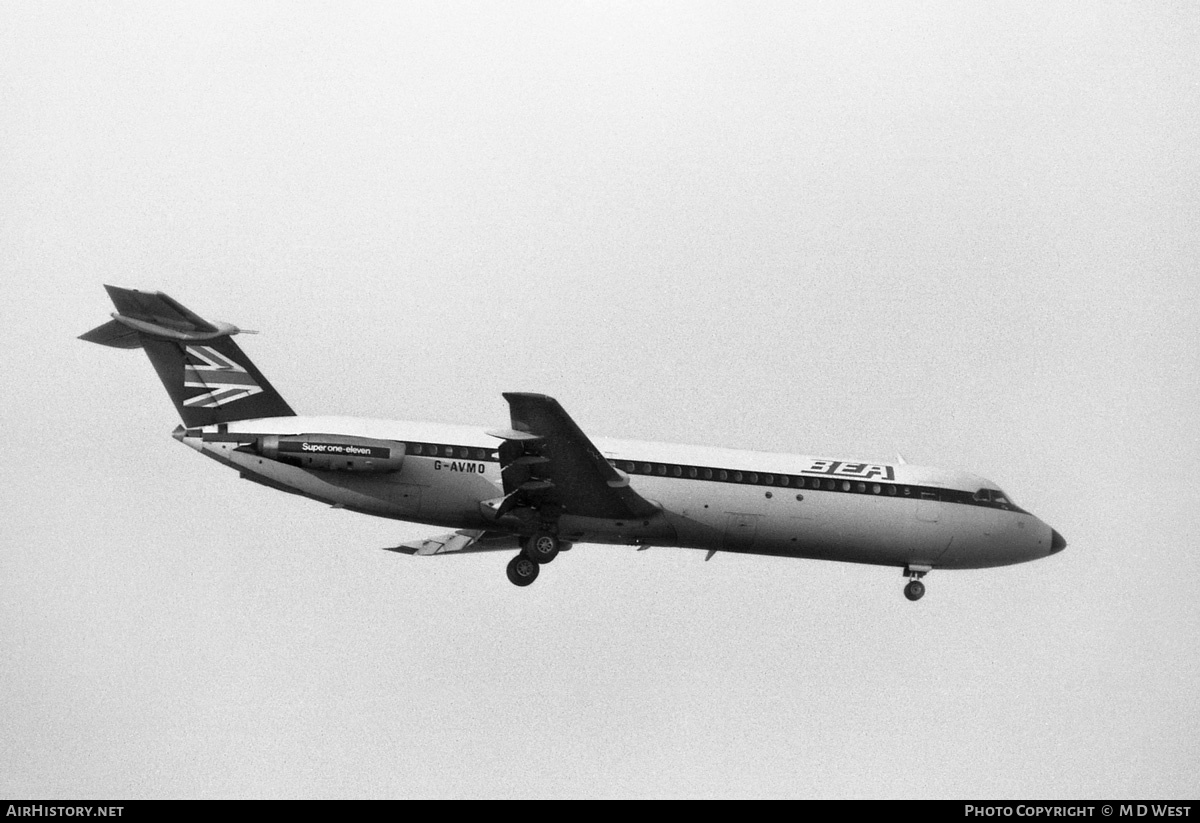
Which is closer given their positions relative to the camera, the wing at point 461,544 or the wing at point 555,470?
the wing at point 555,470

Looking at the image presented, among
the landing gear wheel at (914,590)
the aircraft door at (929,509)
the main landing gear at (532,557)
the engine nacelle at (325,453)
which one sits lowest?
the landing gear wheel at (914,590)

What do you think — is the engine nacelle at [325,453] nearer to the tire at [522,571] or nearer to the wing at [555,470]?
the wing at [555,470]

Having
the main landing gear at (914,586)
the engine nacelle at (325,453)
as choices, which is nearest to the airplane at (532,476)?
the engine nacelle at (325,453)

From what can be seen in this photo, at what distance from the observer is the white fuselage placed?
38.1 meters

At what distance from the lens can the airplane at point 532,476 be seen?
124 feet

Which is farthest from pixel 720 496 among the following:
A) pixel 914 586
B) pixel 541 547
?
pixel 914 586

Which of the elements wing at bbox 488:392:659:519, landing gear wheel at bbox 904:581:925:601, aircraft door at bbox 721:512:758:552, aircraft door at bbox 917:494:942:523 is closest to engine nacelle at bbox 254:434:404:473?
wing at bbox 488:392:659:519

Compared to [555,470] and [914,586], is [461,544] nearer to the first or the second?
[555,470]

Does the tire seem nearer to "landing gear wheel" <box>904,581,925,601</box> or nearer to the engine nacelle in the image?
the engine nacelle

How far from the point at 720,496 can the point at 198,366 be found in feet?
43.7

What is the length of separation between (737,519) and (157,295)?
1522 centimetres

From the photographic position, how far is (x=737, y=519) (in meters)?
39.4

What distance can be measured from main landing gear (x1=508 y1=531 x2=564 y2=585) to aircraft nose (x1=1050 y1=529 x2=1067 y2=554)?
13.9 m

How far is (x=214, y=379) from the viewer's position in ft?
127
